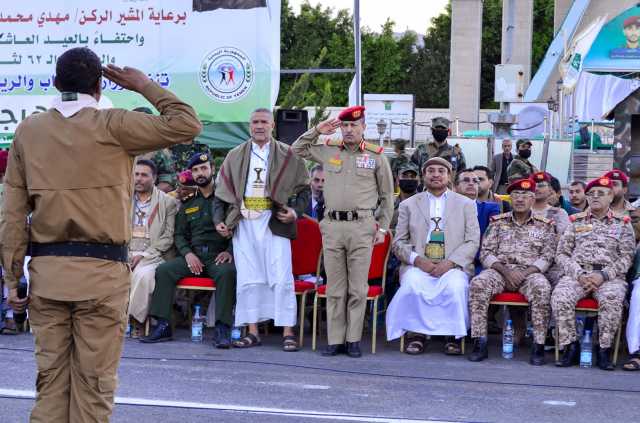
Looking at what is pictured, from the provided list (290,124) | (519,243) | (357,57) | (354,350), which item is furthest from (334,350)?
(357,57)

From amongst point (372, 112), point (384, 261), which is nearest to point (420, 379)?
point (384, 261)

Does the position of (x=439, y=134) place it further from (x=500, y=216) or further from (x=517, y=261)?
(x=517, y=261)

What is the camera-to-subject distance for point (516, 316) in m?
9.67

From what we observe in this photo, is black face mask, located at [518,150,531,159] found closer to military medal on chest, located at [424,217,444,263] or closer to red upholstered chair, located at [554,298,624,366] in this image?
military medal on chest, located at [424,217,444,263]

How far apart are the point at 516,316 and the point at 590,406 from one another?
2574mm

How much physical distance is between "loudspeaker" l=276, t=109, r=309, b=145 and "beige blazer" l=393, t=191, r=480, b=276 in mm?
2701

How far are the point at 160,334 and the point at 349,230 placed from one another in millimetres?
1902

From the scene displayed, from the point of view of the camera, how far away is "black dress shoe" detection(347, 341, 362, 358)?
29.3 feet

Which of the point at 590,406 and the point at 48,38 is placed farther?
the point at 48,38

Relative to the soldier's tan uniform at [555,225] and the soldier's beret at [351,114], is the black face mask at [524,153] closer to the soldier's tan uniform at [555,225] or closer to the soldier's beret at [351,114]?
the soldier's tan uniform at [555,225]

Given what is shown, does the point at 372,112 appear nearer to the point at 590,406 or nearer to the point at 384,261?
the point at 384,261

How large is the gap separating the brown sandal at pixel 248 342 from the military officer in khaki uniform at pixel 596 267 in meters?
2.52

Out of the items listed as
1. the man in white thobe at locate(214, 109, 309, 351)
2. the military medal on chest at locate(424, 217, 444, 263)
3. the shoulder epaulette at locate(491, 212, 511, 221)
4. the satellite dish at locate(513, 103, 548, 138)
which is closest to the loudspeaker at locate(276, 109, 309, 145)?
the man in white thobe at locate(214, 109, 309, 351)

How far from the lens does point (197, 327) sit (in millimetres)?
9430
